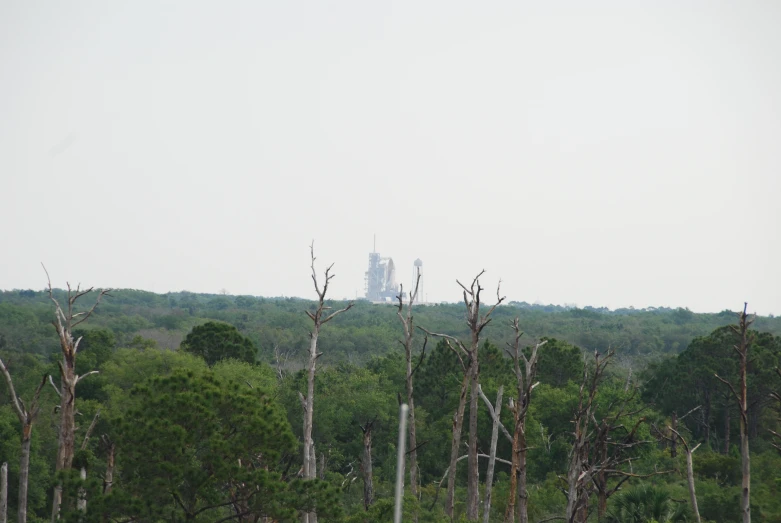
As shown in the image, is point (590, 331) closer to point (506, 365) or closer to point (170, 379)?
point (506, 365)

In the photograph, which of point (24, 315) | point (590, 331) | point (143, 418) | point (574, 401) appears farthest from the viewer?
point (590, 331)

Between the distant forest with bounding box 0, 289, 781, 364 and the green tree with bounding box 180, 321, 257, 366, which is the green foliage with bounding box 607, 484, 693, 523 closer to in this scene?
the green tree with bounding box 180, 321, 257, 366

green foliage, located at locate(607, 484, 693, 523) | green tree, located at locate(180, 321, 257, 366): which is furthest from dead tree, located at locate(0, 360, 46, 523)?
green tree, located at locate(180, 321, 257, 366)

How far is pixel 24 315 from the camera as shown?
287 feet

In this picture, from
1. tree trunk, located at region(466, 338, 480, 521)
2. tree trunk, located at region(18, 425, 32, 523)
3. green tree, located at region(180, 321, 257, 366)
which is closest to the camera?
tree trunk, located at region(18, 425, 32, 523)

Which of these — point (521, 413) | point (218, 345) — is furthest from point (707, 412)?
point (218, 345)

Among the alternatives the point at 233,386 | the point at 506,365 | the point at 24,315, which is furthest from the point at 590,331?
the point at 233,386

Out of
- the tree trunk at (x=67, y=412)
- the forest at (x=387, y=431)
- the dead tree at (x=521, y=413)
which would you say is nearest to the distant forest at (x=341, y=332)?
the forest at (x=387, y=431)

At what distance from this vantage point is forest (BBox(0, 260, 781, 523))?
18.1 m

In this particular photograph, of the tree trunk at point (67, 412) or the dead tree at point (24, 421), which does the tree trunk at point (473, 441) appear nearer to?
the tree trunk at point (67, 412)

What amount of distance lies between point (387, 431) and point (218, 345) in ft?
36.8

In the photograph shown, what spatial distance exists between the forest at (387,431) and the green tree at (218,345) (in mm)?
94

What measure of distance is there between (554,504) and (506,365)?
1434 cm

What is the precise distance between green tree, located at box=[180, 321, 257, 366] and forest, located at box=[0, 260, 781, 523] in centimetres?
9
